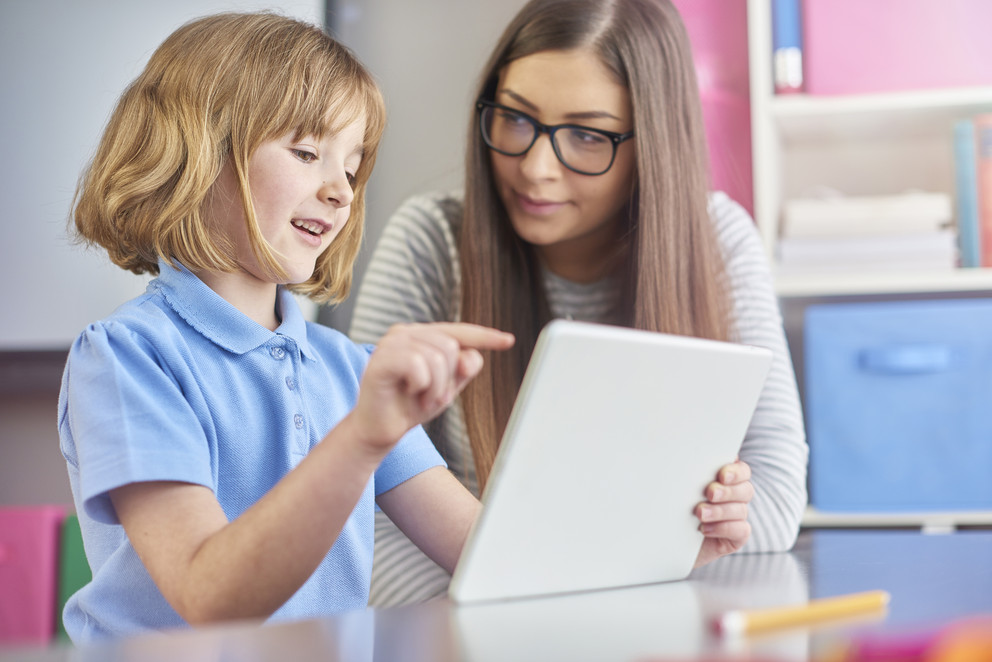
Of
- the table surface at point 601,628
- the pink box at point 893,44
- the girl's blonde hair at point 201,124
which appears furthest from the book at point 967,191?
the girl's blonde hair at point 201,124

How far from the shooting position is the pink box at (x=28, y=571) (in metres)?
1.54

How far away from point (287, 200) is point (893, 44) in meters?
1.31

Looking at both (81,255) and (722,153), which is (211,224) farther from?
(722,153)

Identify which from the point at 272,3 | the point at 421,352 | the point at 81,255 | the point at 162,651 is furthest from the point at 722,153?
the point at 162,651

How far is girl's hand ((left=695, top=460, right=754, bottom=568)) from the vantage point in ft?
2.22

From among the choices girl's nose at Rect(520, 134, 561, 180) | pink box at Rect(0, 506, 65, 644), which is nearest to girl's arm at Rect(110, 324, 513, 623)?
girl's nose at Rect(520, 134, 561, 180)

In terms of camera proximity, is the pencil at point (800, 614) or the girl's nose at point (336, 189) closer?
the pencil at point (800, 614)

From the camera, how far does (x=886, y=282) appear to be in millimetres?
1627

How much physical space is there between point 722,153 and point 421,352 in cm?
155

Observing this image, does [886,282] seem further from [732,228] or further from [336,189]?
[336,189]

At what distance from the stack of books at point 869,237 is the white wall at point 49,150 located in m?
→ 1.02

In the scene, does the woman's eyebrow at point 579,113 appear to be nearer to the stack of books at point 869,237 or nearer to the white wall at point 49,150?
the stack of books at point 869,237

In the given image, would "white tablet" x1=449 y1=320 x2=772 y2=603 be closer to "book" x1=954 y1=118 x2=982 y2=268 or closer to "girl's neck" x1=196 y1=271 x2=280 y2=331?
"girl's neck" x1=196 y1=271 x2=280 y2=331

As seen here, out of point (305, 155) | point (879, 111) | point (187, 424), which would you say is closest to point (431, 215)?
point (305, 155)
